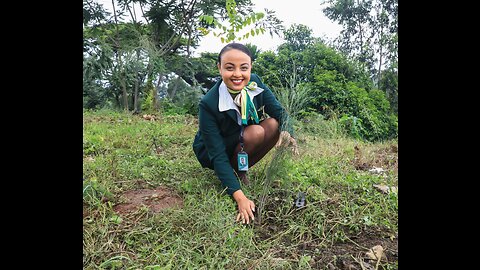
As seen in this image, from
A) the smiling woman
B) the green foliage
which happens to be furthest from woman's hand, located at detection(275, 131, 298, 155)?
the green foliage

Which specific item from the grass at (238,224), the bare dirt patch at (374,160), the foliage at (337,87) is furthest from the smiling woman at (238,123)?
the foliage at (337,87)

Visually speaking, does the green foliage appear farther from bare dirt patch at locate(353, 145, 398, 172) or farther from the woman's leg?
the woman's leg

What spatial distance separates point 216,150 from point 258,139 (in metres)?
0.31

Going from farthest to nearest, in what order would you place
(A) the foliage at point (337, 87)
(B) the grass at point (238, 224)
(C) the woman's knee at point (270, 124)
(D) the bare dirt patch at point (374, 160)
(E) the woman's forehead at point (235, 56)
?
(A) the foliage at point (337, 87), (D) the bare dirt patch at point (374, 160), (C) the woman's knee at point (270, 124), (E) the woman's forehead at point (235, 56), (B) the grass at point (238, 224)

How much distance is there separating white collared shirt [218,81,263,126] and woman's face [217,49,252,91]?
82 millimetres

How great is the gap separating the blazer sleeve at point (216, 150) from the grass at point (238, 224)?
0.10 m

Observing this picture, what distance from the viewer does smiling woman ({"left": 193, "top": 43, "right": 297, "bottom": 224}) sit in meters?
2.09

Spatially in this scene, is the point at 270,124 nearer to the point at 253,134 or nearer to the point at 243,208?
the point at 253,134

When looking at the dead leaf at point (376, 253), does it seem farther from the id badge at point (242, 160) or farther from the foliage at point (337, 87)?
the foliage at point (337, 87)

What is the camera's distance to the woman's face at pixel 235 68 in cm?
208

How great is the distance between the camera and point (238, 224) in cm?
192
